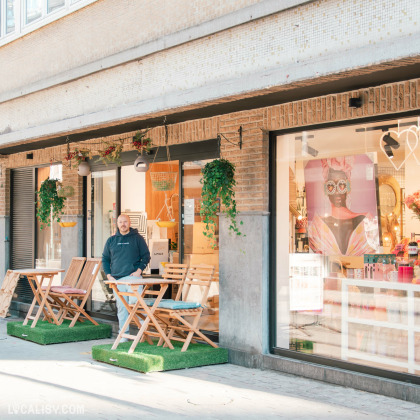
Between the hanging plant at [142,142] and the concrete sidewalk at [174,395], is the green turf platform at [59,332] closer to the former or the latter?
the concrete sidewalk at [174,395]

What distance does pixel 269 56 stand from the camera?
644 cm

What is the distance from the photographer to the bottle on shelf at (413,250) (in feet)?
22.0

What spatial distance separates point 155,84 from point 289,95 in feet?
5.76

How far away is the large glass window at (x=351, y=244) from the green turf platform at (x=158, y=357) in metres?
0.84

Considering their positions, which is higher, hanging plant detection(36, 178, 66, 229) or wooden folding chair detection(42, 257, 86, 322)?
hanging plant detection(36, 178, 66, 229)

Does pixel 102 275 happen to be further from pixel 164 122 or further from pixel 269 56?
pixel 269 56

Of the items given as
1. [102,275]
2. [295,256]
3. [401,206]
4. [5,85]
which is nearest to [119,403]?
[295,256]

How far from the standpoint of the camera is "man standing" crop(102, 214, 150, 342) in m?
8.94

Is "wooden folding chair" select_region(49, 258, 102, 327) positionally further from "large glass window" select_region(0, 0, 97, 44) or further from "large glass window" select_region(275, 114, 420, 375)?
"large glass window" select_region(0, 0, 97, 44)

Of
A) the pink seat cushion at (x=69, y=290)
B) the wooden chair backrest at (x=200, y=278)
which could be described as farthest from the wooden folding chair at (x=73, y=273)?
the wooden chair backrest at (x=200, y=278)

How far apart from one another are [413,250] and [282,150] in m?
2.08

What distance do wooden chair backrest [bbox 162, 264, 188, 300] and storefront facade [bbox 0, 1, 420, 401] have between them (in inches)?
9.1

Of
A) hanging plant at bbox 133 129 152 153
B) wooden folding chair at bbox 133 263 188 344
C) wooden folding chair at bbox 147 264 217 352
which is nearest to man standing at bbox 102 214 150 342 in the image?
wooden folding chair at bbox 133 263 188 344

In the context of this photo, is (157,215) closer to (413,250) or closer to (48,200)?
(48,200)
